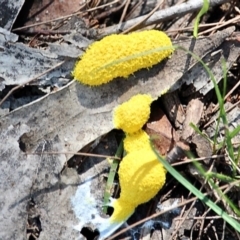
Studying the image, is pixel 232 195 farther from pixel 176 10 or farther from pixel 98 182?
pixel 176 10

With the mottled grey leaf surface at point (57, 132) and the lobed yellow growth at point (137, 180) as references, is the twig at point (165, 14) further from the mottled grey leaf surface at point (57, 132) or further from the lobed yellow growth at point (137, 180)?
the lobed yellow growth at point (137, 180)

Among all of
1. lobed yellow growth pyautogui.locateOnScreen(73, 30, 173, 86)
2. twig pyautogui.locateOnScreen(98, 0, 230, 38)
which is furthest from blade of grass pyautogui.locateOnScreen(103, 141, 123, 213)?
twig pyautogui.locateOnScreen(98, 0, 230, 38)

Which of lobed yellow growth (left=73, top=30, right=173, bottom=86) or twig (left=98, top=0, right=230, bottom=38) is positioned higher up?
twig (left=98, top=0, right=230, bottom=38)

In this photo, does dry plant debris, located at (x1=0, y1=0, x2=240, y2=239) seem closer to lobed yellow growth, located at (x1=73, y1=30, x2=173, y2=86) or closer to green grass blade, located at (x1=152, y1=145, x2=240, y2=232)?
lobed yellow growth, located at (x1=73, y1=30, x2=173, y2=86)

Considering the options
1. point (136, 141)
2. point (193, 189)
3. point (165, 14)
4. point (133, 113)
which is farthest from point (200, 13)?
point (193, 189)

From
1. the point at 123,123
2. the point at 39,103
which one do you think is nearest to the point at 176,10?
the point at 123,123

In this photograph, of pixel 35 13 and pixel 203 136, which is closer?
pixel 203 136

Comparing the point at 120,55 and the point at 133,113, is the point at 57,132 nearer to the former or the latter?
the point at 133,113

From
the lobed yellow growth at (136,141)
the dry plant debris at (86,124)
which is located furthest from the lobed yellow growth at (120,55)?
the lobed yellow growth at (136,141)
